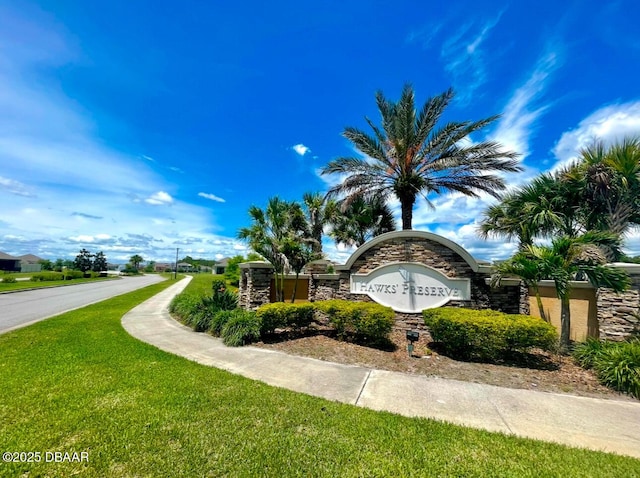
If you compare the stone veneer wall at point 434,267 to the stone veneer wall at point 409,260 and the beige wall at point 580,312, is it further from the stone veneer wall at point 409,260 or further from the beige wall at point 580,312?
the beige wall at point 580,312

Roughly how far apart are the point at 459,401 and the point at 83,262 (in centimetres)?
7312

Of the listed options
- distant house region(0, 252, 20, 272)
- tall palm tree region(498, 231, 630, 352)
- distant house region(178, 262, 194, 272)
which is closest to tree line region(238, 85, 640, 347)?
tall palm tree region(498, 231, 630, 352)

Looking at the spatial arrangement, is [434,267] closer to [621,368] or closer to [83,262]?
[621,368]

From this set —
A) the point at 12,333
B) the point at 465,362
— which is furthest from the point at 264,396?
the point at 12,333

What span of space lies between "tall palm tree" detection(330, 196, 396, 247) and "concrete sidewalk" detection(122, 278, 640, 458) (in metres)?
10.6

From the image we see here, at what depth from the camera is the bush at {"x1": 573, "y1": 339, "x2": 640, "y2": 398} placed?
4.70m

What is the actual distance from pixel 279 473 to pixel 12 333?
31.9ft

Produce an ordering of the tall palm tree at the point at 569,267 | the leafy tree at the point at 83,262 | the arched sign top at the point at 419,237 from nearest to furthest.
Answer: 1. the tall palm tree at the point at 569,267
2. the arched sign top at the point at 419,237
3. the leafy tree at the point at 83,262

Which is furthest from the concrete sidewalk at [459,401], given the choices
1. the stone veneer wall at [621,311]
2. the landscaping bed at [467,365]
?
the stone veneer wall at [621,311]

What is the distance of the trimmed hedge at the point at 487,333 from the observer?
226 inches

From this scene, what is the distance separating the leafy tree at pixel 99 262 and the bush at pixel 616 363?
78685mm

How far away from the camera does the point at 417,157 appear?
1184 cm

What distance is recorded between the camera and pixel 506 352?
6.39 meters

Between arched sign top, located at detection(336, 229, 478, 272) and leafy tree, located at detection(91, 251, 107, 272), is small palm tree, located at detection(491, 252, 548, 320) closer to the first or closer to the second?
arched sign top, located at detection(336, 229, 478, 272)
